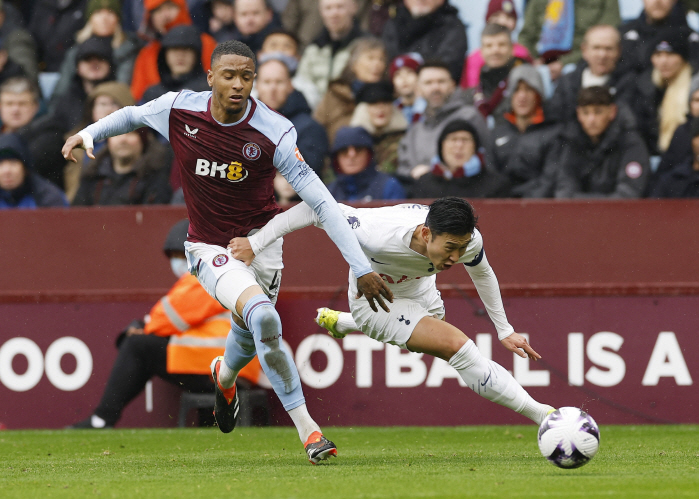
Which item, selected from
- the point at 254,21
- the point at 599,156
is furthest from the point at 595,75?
the point at 254,21

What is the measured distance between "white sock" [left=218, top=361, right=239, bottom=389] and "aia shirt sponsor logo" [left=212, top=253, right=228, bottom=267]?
0.87 m

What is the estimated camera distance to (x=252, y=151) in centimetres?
598

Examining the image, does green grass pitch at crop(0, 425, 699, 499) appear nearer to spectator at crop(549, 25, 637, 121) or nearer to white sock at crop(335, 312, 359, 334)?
white sock at crop(335, 312, 359, 334)

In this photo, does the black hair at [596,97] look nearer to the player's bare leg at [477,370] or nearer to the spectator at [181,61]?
the spectator at [181,61]

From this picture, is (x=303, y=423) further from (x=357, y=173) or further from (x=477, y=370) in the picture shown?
(x=357, y=173)

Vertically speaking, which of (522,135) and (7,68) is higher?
(7,68)

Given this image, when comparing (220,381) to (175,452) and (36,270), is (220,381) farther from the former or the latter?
(36,270)

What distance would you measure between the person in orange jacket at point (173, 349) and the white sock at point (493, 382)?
3.13 meters

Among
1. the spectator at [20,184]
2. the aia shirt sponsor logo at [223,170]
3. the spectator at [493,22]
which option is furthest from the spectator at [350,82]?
the aia shirt sponsor logo at [223,170]

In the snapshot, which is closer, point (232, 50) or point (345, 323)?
point (232, 50)

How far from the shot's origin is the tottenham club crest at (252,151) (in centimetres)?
597

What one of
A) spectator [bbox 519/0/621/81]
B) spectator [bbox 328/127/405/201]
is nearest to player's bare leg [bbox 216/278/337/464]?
spectator [bbox 328/127/405/201]

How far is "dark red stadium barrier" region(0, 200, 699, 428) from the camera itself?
853 cm

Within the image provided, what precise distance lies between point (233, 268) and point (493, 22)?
5411mm
